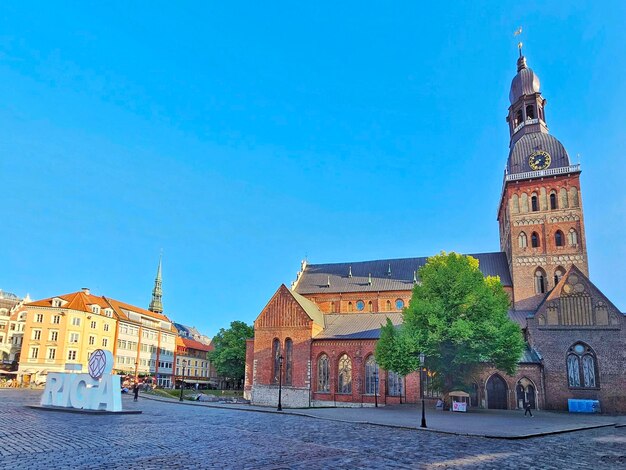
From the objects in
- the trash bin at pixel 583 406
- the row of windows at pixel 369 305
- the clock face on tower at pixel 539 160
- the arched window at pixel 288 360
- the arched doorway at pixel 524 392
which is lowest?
the trash bin at pixel 583 406

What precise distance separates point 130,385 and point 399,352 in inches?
2139

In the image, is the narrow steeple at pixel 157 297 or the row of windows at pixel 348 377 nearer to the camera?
the row of windows at pixel 348 377

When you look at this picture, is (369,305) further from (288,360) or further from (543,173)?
(543,173)

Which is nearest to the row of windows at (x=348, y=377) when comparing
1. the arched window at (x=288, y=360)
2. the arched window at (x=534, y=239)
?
the arched window at (x=288, y=360)

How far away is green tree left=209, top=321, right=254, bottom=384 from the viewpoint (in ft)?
236

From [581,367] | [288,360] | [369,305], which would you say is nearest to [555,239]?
[581,367]

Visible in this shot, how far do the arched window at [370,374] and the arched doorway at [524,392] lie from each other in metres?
13.9

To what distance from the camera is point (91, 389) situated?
1140 inches

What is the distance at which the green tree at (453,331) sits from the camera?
38.2 m

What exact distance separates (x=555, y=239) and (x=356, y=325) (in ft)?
83.3

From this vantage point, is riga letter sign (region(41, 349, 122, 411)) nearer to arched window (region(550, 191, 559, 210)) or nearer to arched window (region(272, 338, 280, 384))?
arched window (region(272, 338, 280, 384))

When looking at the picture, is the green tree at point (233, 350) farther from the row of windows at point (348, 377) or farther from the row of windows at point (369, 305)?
the row of windows at point (348, 377)

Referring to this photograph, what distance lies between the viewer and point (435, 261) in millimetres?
43938

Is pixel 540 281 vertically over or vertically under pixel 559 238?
under
